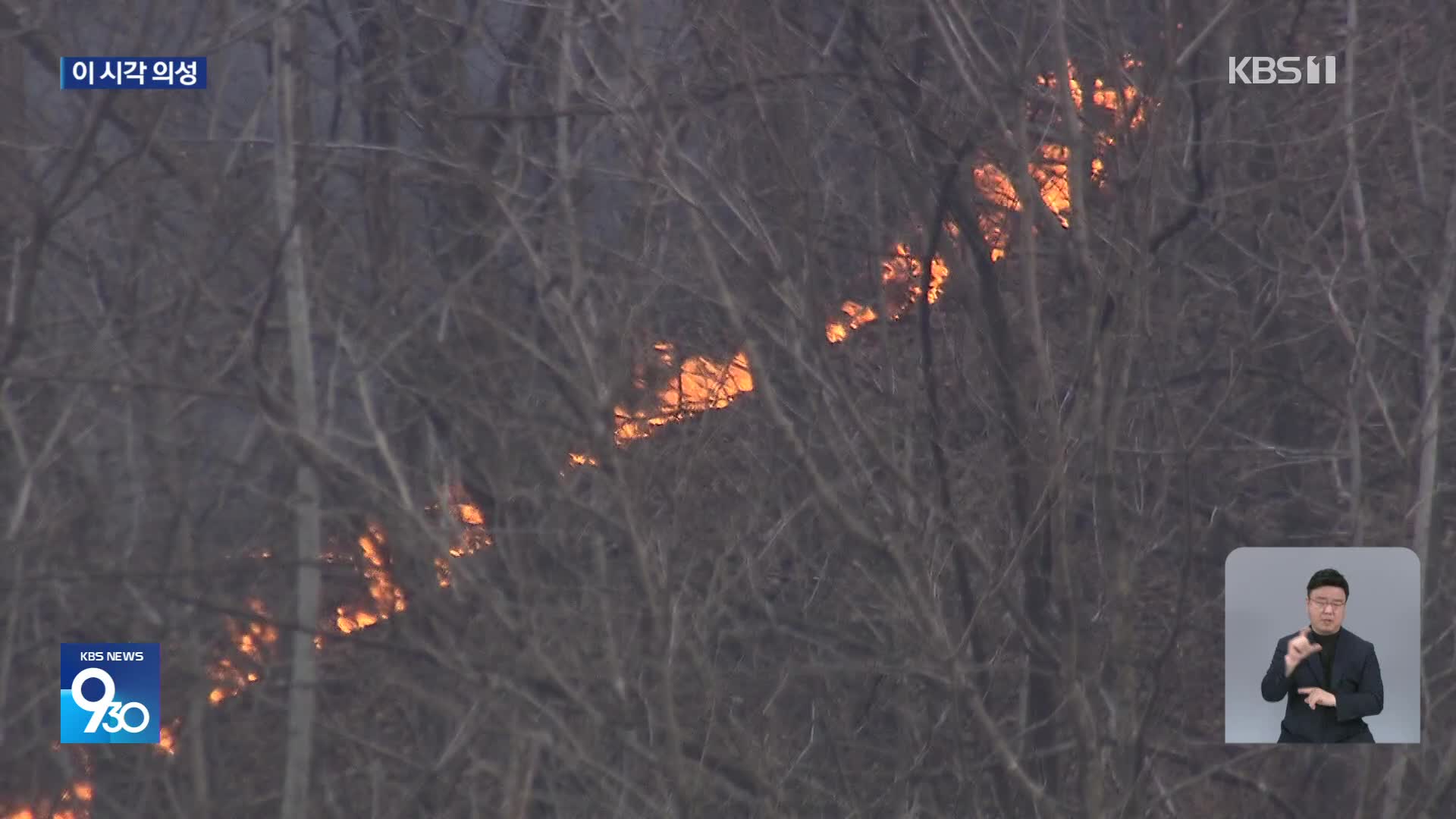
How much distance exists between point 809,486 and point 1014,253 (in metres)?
0.72

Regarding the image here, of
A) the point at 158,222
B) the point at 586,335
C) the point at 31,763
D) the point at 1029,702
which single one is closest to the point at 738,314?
the point at 586,335

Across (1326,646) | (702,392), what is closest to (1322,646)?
(1326,646)

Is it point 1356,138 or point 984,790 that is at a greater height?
point 1356,138

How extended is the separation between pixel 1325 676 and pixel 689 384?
1.55 m

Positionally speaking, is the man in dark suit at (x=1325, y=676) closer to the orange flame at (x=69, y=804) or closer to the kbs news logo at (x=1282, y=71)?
the kbs news logo at (x=1282, y=71)

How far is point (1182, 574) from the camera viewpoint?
4004 millimetres

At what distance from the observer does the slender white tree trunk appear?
4090 millimetres

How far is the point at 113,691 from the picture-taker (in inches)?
164

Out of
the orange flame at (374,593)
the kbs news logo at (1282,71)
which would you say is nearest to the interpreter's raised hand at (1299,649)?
the kbs news logo at (1282,71)

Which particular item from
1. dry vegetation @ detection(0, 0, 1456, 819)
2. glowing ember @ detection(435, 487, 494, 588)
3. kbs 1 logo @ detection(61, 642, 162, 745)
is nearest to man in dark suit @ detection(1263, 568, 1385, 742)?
dry vegetation @ detection(0, 0, 1456, 819)

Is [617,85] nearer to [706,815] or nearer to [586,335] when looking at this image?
[586,335]

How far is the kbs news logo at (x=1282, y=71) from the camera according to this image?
13.5 ft

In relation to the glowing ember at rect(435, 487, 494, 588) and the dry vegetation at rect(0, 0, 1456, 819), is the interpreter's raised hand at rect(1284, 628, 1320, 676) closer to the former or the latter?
the dry vegetation at rect(0, 0, 1456, 819)

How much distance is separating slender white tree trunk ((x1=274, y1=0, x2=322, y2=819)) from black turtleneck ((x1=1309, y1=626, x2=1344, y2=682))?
87.5 inches
